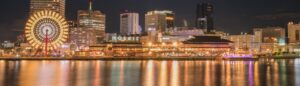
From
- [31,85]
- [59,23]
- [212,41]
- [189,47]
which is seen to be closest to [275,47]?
[212,41]

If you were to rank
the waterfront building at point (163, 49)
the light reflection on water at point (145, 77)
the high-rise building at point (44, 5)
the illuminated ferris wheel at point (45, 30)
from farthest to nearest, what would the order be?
the high-rise building at point (44, 5)
the waterfront building at point (163, 49)
the illuminated ferris wheel at point (45, 30)
the light reflection on water at point (145, 77)

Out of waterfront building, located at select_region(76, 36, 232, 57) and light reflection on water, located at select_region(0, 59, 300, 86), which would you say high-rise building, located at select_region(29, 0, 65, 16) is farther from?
light reflection on water, located at select_region(0, 59, 300, 86)

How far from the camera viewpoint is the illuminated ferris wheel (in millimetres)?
105875

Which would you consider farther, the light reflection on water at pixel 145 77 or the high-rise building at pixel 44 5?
the high-rise building at pixel 44 5

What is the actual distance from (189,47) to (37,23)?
67186 millimetres

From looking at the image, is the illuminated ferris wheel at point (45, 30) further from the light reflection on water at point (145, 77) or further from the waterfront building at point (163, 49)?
the light reflection on water at point (145, 77)

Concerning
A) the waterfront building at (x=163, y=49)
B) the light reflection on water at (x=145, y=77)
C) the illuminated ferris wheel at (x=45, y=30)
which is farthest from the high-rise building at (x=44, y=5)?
the light reflection on water at (x=145, y=77)

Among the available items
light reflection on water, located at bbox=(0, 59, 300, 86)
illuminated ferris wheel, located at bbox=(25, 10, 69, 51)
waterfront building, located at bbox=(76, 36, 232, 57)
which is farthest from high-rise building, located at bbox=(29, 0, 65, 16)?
light reflection on water, located at bbox=(0, 59, 300, 86)

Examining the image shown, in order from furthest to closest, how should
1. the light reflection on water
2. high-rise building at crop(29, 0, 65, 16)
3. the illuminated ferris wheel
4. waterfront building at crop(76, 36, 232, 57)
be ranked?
1. high-rise building at crop(29, 0, 65, 16)
2. waterfront building at crop(76, 36, 232, 57)
3. the illuminated ferris wheel
4. the light reflection on water

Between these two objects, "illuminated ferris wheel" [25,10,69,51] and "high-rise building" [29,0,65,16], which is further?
"high-rise building" [29,0,65,16]

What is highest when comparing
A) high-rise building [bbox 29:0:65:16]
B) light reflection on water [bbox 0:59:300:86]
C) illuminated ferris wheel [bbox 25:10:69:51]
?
high-rise building [bbox 29:0:65:16]

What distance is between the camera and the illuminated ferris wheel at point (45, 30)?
106 metres

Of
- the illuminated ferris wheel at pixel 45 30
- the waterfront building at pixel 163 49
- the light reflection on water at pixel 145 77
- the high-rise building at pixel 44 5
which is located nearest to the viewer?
the light reflection on water at pixel 145 77

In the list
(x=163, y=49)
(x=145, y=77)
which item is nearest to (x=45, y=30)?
(x=163, y=49)
